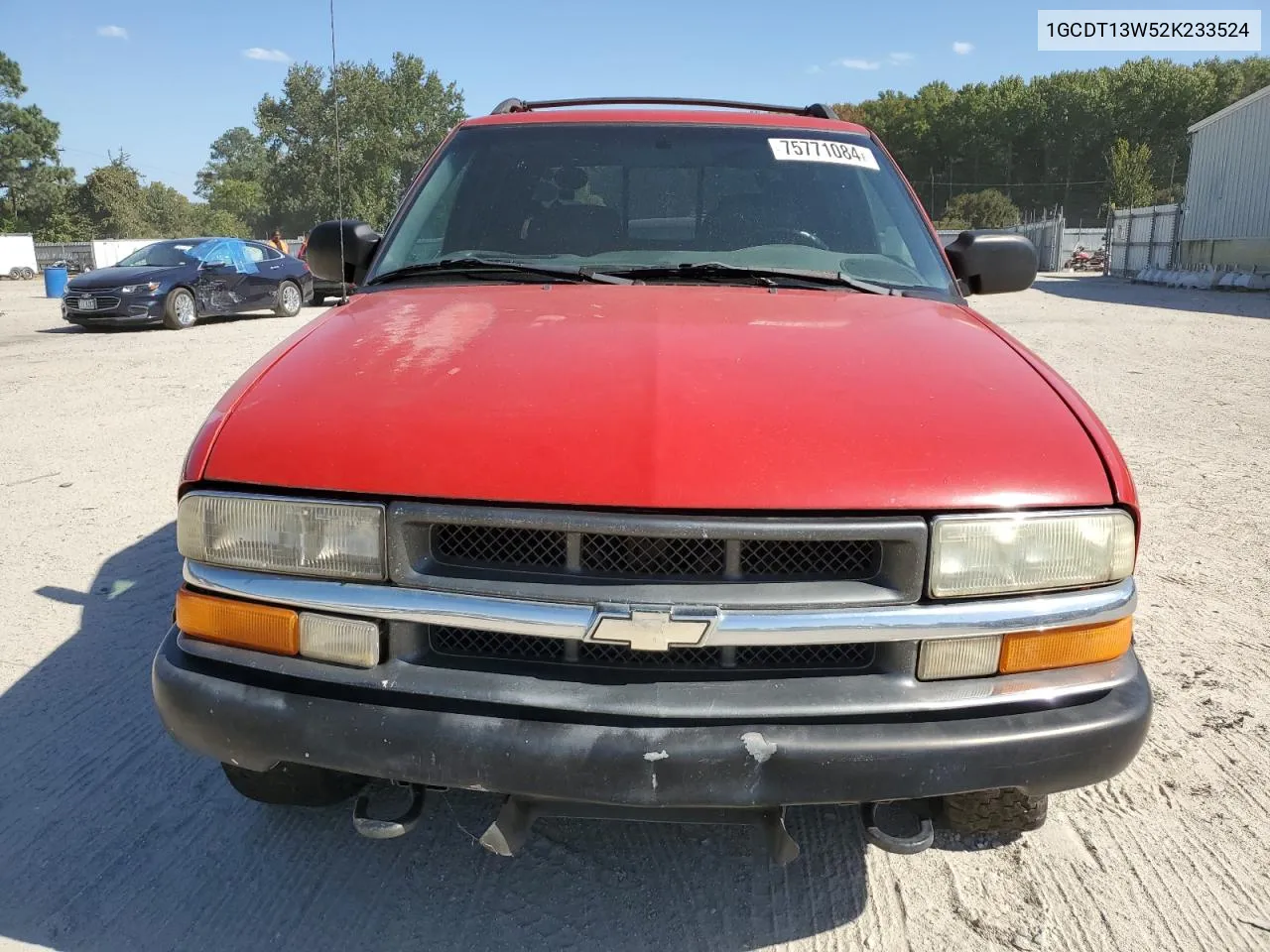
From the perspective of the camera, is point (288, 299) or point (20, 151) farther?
point (20, 151)

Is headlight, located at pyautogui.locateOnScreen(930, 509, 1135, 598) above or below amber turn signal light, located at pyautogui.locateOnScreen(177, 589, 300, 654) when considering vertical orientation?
above

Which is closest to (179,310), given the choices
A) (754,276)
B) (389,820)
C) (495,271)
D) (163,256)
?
(163,256)

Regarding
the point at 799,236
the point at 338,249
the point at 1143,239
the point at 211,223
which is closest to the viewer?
the point at 799,236

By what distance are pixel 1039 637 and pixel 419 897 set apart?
153cm

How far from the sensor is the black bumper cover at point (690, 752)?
1683mm

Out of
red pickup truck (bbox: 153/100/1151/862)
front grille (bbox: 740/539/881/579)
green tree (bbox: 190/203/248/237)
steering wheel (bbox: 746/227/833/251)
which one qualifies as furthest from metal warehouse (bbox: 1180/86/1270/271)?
green tree (bbox: 190/203/248/237)

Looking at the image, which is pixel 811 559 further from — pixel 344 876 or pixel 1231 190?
Result: pixel 1231 190

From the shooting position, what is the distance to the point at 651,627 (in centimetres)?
169

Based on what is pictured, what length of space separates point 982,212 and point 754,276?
68.3 meters

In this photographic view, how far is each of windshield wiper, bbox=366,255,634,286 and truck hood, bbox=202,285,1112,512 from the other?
1.37ft

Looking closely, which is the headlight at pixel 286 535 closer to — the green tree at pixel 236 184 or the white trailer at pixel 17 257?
the white trailer at pixel 17 257

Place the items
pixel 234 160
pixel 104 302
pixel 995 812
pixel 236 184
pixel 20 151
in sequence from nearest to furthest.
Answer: pixel 995 812 < pixel 104 302 < pixel 20 151 < pixel 236 184 < pixel 234 160

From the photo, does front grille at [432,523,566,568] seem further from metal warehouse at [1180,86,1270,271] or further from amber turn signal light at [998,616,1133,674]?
metal warehouse at [1180,86,1270,271]

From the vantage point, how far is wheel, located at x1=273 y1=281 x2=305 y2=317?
17.5 meters
